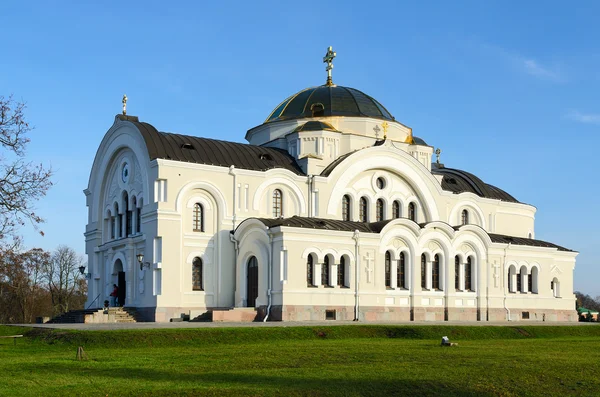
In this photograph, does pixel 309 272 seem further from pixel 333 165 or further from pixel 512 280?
pixel 512 280

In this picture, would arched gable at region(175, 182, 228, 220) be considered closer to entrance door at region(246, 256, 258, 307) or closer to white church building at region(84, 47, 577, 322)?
white church building at region(84, 47, 577, 322)

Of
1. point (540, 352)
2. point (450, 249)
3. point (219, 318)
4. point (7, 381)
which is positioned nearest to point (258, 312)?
point (219, 318)

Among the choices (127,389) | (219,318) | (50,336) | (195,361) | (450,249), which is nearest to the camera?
(127,389)

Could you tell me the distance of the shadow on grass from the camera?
53.6 feet

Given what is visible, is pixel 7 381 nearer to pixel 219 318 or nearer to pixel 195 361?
pixel 195 361

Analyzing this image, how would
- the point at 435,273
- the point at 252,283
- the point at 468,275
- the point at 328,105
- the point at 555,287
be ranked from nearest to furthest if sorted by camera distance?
1. the point at 252,283
2. the point at 435,273
3. the point at 468,275
4. the point at 328,105
5. the point at 555,287

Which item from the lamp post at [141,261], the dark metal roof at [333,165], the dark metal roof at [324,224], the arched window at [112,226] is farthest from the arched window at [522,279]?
the arched window at [112,226]

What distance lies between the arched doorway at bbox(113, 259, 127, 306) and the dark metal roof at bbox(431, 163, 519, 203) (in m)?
22.7

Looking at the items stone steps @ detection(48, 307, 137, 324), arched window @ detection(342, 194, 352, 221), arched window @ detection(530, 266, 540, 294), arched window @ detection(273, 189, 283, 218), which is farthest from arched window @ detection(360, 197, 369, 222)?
stone steps @ detection(48, 307, 137, 324)

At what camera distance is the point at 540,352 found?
24.1m

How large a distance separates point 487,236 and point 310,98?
15.4 metres

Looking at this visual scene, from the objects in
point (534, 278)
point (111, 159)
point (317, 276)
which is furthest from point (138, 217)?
point (534, 278)

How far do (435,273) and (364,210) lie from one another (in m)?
5.96

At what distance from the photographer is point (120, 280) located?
156 feet
